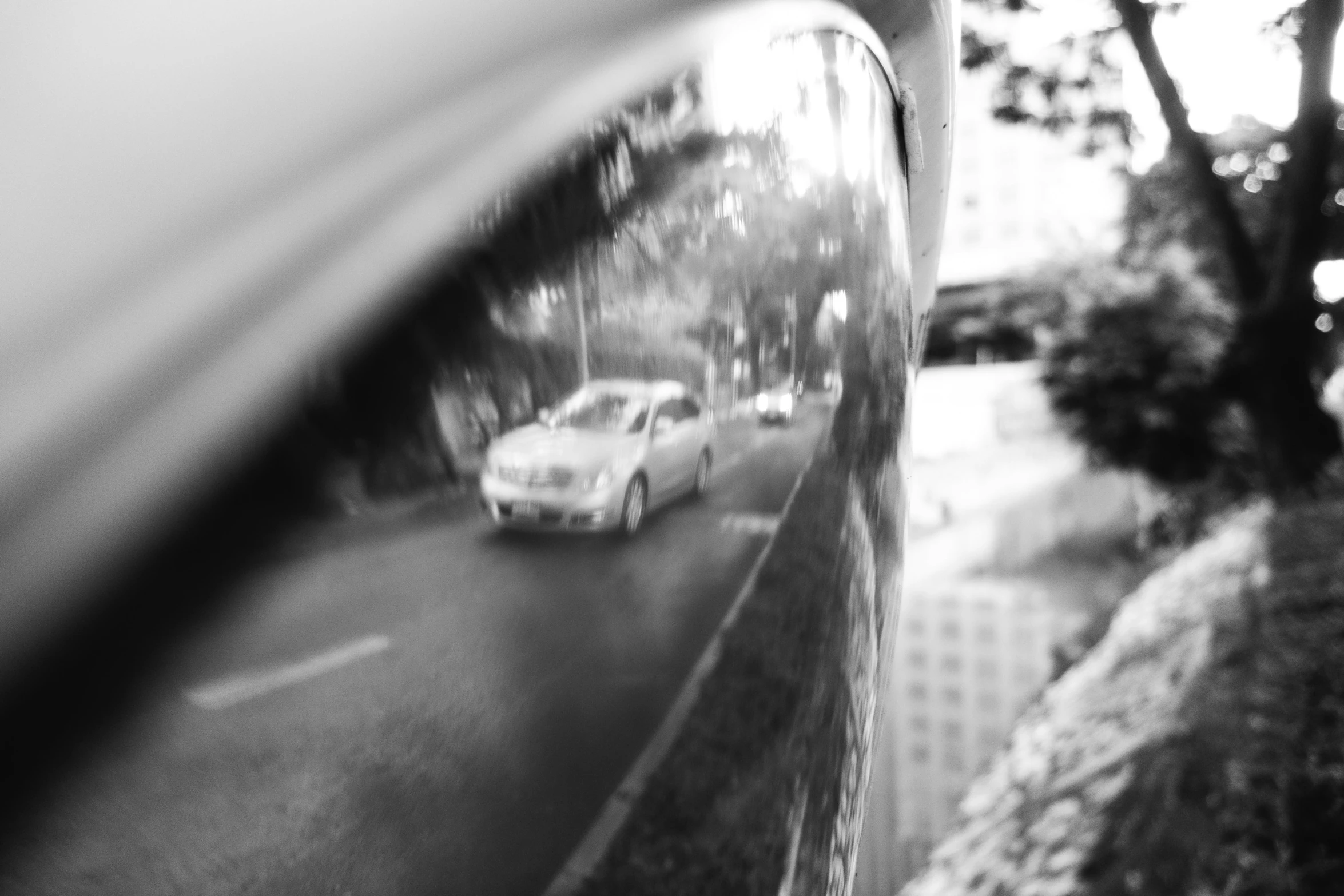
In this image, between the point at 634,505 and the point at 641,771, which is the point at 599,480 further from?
the point at 641,771

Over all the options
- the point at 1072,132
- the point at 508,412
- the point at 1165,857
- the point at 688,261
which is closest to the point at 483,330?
the point at 508,412

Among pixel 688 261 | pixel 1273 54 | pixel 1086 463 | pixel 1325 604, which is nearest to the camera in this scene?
pixel 688 261

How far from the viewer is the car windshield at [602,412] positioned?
0.45 meters

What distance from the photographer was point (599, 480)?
1.57 feet

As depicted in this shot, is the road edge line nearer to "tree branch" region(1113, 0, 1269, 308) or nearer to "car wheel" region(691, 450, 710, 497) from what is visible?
"car wheel" region(691, 450, 710, 497)

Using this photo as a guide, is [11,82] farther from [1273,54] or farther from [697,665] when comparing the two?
[1273,54]

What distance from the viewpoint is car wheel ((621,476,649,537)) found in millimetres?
Result: 489

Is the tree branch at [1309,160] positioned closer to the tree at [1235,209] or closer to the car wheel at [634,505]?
the tree at [1235,209]

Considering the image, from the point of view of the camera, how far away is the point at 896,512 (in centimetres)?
89

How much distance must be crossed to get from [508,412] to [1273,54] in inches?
247

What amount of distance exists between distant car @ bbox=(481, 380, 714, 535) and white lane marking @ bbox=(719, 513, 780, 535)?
3 cm

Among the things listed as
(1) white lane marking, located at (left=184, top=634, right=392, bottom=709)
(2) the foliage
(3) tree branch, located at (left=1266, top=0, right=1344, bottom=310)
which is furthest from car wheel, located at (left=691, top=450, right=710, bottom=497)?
(2) the foliage

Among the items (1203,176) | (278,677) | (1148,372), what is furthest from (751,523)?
(1148,372)

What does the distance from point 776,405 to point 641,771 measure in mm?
219
